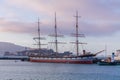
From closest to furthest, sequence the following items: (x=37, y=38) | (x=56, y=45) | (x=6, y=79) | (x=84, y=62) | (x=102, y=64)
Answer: (x=6, y=79) < (x=102, y=64) < (x=84, y=62) < (x=56, y=45) < (x=37, y=38)

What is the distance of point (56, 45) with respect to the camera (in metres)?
177

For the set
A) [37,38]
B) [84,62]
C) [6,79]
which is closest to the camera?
[6,79]

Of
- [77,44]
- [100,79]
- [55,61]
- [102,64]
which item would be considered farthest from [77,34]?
[100,79]

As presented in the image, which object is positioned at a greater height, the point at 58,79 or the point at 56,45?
the point at 56,45

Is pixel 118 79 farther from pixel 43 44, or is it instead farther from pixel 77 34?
pixel 43 44

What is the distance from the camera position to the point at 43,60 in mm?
178125

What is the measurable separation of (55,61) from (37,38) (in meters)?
27.8

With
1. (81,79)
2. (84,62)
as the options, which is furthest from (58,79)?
(84,62)

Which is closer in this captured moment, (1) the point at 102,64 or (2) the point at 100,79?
(2) the point at 100,79

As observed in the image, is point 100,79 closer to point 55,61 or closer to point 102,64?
point 102,64

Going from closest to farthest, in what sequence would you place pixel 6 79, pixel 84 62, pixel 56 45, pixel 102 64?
pixel 6 79 → pixel 102 64 → pixel 84 62 → pixel 56 45

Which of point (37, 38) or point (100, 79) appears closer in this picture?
point (100, 79)

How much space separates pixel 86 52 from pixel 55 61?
46.7ft

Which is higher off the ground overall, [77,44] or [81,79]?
[77,44]
